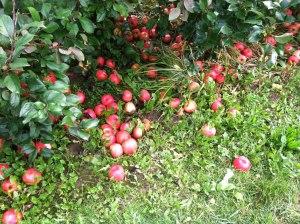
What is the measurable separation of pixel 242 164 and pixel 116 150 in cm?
88

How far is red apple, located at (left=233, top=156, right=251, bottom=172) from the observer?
3025 millimetres

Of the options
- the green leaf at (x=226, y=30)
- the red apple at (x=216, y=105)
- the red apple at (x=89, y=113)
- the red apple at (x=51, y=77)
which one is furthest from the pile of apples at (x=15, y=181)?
the green leaf at (x=226, y=30)

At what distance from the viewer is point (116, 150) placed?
2996 mm

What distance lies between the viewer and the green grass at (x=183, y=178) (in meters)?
2.77

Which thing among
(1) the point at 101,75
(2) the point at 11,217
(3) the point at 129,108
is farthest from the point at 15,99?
(1) the point at 101,75

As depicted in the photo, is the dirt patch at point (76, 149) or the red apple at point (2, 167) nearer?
the red apple at point (2, 167)

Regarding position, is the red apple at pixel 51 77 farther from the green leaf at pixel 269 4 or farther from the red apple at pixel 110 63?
the green leaf at pixel 269 4

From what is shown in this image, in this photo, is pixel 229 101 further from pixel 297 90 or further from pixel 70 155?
pixel 70 155

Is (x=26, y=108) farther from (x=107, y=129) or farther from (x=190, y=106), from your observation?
(x=190, y=106)

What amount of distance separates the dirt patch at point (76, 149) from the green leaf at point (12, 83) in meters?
1.04

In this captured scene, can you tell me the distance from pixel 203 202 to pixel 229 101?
0.91m

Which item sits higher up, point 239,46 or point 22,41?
point 22,41

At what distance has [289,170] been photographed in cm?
304

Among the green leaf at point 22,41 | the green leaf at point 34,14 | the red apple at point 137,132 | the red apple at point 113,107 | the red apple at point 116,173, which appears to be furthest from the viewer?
the red apple at point 113,107
